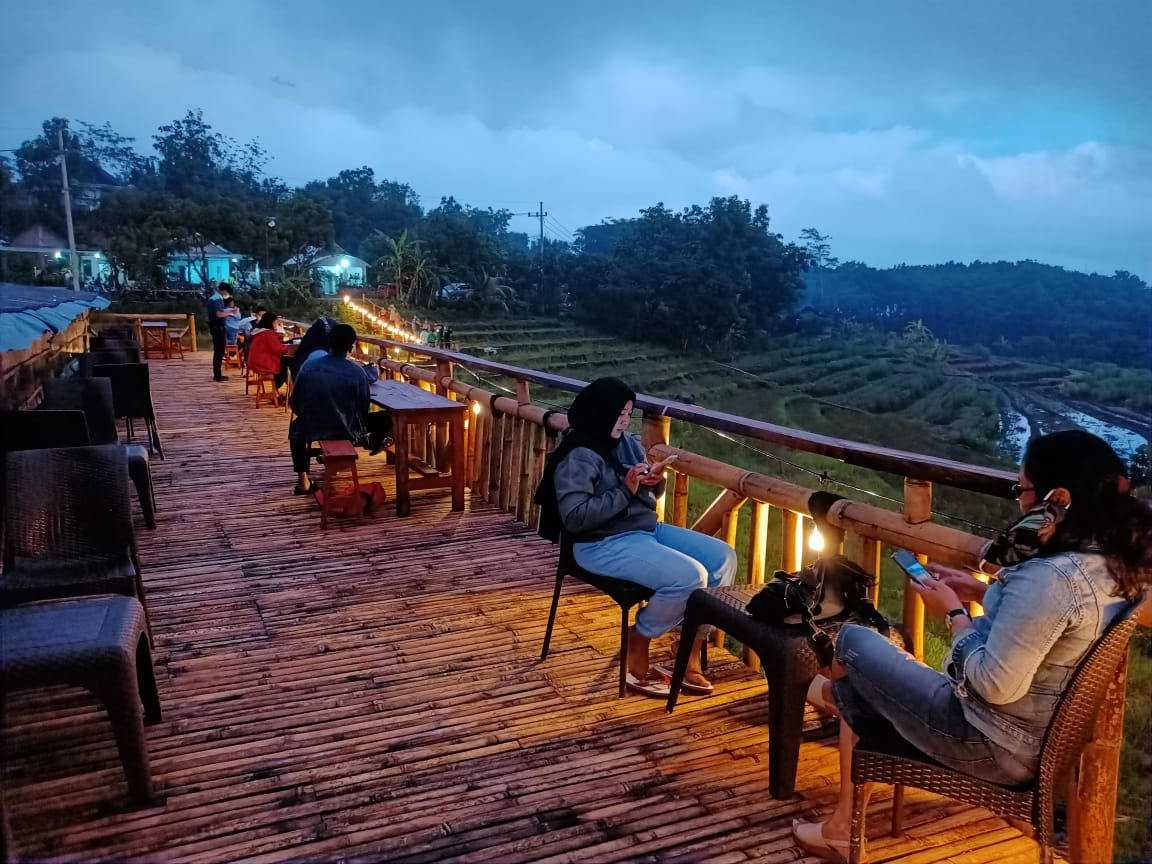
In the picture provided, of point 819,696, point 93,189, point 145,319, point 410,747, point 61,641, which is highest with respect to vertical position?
point 93,189

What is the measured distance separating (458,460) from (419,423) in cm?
35

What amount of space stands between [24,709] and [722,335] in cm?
4377

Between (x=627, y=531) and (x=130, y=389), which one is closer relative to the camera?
(x=627, y=531)

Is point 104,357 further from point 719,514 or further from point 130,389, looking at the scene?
point 719,514

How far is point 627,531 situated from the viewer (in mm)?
2803

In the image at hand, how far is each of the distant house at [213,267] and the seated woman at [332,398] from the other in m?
29.0

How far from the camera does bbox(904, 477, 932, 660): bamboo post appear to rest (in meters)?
2.22

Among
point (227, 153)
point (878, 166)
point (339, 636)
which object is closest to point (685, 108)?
point (878, 166)

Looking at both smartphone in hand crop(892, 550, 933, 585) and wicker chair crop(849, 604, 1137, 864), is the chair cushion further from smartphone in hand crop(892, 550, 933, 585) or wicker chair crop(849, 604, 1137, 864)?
smartphone in hand crop(892, 550, 933, 585)

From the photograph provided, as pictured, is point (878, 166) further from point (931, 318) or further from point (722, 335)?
point (722, 335)

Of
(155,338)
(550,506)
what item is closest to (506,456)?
(550,506)

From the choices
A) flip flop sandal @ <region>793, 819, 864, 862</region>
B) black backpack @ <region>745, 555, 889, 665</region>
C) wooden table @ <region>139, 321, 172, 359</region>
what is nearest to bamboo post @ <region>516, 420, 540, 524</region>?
black backpack @ <region>745, 555, 889, 665</region>

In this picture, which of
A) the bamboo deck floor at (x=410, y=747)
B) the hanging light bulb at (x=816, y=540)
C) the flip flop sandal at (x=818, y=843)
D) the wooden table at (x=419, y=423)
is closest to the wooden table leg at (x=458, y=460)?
the wooden table at (x=419, y=423)

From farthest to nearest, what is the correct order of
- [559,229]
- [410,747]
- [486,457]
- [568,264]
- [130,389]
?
[559,229] → [568,264] → [130,389] → [486,457] → [410,747]
